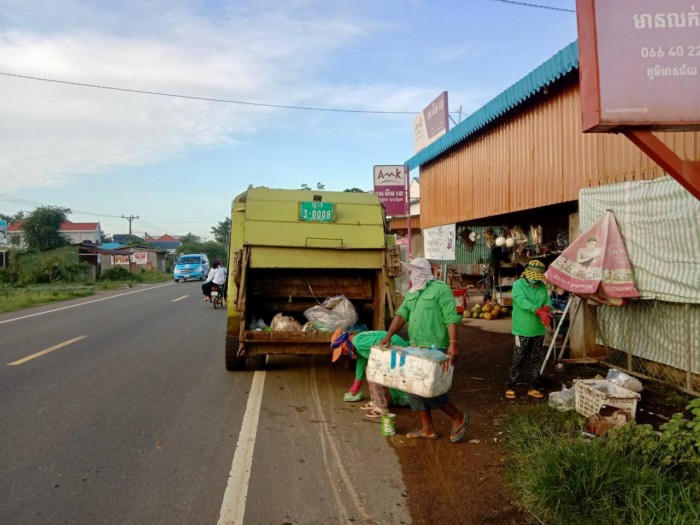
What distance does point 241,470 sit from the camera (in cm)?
400

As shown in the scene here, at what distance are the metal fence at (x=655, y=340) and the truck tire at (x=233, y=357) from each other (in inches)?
195

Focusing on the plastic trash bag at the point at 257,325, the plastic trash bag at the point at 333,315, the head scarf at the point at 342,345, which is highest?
the plastic trash bag at the point at 333,315

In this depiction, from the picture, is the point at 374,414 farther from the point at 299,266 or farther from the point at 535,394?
the point at 299,266

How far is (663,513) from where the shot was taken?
302 centimetres

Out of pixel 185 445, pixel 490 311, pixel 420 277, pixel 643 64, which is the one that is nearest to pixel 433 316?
pixel 420 277

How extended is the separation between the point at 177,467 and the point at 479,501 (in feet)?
7.37

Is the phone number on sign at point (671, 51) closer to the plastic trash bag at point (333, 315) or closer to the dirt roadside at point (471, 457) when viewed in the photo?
the dirt roadside at point (471, 457)

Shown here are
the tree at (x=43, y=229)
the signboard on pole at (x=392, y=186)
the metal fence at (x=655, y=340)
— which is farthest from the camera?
the tree at (x=43, y=229)

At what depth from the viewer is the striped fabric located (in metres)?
5.60

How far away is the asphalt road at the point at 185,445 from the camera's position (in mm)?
3436

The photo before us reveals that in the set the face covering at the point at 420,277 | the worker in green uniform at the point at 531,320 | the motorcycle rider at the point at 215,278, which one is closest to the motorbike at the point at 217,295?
the motorcycle rider at the point at 215,278

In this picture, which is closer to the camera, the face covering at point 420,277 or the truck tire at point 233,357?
the face covering at point 420,277

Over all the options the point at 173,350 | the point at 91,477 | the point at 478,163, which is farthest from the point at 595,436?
the point at 478,163

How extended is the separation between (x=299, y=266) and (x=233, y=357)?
155 cm
